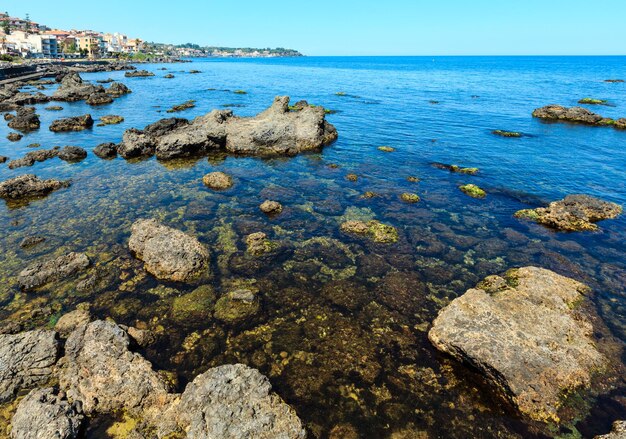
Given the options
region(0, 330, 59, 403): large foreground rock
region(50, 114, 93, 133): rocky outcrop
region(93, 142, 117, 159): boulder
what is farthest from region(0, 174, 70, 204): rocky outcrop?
region(50, 114, 93, 133): rocky outcrop

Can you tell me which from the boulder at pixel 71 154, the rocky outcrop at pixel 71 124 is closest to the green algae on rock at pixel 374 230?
the boulder at pixel 71 154

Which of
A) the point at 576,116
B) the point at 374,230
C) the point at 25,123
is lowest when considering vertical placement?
the point at 374,230

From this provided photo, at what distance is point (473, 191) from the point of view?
27734 mm

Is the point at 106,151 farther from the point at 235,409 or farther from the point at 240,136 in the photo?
the point at 235,409

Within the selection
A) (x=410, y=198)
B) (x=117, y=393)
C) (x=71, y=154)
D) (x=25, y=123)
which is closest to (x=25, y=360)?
(x=117, y=393)

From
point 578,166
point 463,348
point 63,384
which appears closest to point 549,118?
point 578,166

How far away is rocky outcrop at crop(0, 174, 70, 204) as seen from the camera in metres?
25.3

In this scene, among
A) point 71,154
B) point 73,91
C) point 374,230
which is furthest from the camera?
point 73,91

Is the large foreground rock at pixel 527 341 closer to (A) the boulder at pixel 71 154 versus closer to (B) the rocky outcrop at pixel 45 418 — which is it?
(B) the rocky outcrop at pixel 45 418

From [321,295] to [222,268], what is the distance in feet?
18.7

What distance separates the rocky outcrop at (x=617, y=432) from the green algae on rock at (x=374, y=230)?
1241 cm

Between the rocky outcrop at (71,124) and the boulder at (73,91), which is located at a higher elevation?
the boulder at (73,91)

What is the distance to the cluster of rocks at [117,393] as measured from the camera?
9.11 meters

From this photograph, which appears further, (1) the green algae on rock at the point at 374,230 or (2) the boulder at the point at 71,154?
(2) the boulder at the point at 71,154
